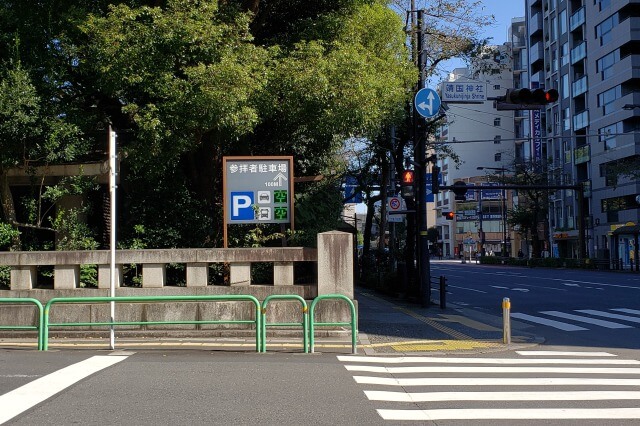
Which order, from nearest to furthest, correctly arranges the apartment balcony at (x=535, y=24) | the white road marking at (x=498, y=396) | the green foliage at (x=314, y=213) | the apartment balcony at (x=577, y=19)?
the white road marking at (x=498, y=396), the green foliage at (x=314, y=213), the apartment balcony at (x=577, y=19), the apartment balcony at (x=535, y=24)

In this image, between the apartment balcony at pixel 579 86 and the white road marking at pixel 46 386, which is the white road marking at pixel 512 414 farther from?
the apartment balcony at pixel 579 86

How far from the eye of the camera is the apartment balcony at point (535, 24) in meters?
81.6

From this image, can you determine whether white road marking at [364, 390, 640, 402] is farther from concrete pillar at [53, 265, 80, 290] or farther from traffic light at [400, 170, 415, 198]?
traffic light at [400, 170, 415, 198]

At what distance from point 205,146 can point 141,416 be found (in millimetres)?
10226

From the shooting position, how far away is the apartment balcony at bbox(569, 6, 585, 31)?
2731 inches

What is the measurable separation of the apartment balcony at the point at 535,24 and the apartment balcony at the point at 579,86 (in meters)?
13.8

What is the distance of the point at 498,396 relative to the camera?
26.6 ft

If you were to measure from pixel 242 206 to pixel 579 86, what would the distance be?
63.9 metres

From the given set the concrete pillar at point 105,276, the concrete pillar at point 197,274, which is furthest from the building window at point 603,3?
the concrete pillar at point 105,276

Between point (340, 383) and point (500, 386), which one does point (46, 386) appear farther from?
point (500, 386)

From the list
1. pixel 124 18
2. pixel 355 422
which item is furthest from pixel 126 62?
pixel 355 422

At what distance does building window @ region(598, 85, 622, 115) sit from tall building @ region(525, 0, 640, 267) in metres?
0.09

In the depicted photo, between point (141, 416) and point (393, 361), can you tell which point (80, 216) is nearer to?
point (393, 361)

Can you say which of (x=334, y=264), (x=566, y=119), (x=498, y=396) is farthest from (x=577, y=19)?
(x=498, y=396)
